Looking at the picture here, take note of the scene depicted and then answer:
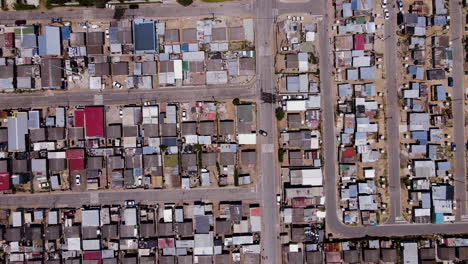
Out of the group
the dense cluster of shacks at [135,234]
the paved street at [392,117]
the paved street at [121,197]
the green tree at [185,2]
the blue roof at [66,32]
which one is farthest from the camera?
the paved street at [121,197]

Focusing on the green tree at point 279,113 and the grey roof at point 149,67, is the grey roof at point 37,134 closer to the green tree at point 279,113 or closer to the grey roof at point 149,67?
the grey roof at point 149,67

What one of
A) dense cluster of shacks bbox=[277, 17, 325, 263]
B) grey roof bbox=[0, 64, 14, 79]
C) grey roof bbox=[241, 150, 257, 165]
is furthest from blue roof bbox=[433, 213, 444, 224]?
grey roof bbox=[0, 64, 14, 79]

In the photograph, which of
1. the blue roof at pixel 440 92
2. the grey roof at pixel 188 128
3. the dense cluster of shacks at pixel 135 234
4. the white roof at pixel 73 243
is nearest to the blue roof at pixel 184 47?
the grey roof at pixel 188 128

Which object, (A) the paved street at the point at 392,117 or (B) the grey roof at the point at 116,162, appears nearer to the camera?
(B) the grey roof at the point at 116,162

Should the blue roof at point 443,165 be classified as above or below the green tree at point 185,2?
below

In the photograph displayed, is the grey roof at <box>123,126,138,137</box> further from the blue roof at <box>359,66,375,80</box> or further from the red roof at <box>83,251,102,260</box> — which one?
the blue roof at <box>359,66,375,80</box>

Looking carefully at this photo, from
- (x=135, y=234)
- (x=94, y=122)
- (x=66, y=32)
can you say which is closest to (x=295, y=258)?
(x=135, y=234)
